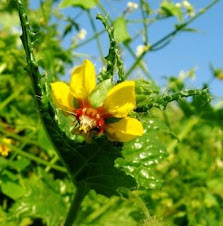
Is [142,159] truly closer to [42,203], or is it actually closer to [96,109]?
[96,109]

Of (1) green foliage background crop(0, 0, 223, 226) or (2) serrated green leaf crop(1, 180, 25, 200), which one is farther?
(2) serrated green leaf crop(1, 180, 25, 200)

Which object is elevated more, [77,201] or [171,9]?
[171,9]

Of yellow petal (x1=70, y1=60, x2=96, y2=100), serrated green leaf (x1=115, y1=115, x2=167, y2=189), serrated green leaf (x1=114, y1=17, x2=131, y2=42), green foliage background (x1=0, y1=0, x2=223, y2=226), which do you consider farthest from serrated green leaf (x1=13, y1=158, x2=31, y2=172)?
yellow petal (x1=70, y1=60, x2=96, y2=100)

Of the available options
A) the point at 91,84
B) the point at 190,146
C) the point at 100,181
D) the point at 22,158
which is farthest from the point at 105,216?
the point at 190,146

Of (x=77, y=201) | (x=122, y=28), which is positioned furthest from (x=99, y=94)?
(x=122, y=28)

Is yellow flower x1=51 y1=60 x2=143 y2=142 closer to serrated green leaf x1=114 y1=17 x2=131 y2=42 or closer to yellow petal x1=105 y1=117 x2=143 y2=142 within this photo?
yellow petal x1=105 y1=117 x2=143 y2=142

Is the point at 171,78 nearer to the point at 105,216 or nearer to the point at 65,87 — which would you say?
the point at 105,216

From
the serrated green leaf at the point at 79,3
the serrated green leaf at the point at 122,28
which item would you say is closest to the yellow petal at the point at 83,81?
the serrated green leaf at the point at 79,3
